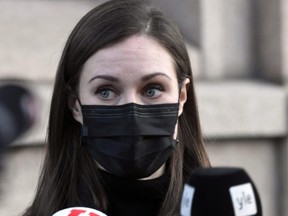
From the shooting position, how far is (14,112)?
91 cm

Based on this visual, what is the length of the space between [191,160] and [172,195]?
5.9 inches

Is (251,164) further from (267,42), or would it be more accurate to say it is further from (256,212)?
(256,212)

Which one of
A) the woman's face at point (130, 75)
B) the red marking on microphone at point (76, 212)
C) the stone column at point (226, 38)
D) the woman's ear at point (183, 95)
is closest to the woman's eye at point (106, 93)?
the woman's face at point (130, 75)

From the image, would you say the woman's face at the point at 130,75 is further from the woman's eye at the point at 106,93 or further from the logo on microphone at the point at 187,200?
the logo on microphone at the point at 187,200

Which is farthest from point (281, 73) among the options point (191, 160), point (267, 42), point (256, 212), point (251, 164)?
point (256, 212)

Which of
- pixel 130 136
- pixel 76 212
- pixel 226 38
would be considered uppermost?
pixel 226 38

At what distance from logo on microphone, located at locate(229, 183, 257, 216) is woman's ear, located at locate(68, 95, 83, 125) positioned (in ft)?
2.58

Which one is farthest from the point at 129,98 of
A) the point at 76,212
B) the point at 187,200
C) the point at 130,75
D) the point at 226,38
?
the point at 226,38

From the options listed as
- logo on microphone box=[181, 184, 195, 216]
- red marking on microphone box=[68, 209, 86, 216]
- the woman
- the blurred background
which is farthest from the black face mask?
the blurred background

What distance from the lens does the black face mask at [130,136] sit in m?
1.65

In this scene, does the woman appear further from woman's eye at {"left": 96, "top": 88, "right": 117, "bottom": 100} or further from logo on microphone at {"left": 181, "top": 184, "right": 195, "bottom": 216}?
logo on microphone at {"left": 181, "top": 184, "right": 195, "bottom": 216}

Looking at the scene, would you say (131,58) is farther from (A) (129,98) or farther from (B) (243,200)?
(B) (243,200)

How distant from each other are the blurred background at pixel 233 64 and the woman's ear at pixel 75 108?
1.96m

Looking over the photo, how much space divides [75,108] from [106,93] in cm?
15
